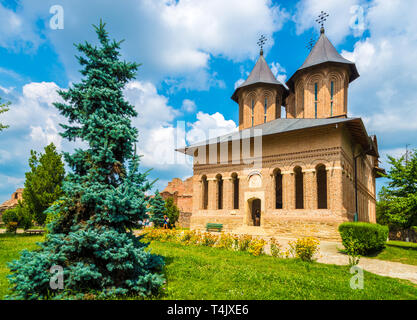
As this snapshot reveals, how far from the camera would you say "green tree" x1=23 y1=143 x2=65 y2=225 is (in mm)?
15156

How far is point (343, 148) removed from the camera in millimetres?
15922

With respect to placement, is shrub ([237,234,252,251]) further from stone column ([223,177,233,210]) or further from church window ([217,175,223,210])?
church window ([217,175,223,210])

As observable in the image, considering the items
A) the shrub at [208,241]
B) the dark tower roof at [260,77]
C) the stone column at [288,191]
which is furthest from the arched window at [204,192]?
the dark tower roof at [260,77]

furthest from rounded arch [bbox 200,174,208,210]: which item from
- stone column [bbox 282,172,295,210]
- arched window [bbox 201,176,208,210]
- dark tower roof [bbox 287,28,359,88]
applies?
dark tower roof [bbox 287,28,359,88]

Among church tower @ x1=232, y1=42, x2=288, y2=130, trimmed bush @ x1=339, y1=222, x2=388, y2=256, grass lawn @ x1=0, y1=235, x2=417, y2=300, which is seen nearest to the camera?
grass lawn @ x1=0, y1=235, x2=417, y2=300

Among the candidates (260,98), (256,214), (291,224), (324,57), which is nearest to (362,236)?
(291,224)

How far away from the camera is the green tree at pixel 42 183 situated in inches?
597

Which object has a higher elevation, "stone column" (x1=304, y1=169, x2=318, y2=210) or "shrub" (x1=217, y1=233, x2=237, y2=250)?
"stone column" (x1=304, y1=169, x2=318, y2=210)

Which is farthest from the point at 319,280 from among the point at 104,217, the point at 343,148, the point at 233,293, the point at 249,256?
the point at 343,148

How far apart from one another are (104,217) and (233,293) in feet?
9.02

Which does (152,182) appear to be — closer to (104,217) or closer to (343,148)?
(104,217)

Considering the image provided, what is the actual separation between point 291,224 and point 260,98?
528 inches

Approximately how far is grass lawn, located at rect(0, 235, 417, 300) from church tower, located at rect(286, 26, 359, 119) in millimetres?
16688

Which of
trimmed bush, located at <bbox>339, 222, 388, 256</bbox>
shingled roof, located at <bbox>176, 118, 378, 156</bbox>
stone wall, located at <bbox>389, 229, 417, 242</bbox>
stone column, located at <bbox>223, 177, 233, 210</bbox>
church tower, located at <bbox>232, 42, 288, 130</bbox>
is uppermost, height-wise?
church tower, located at <bbox>232, 42, 288, 130</bbox>
